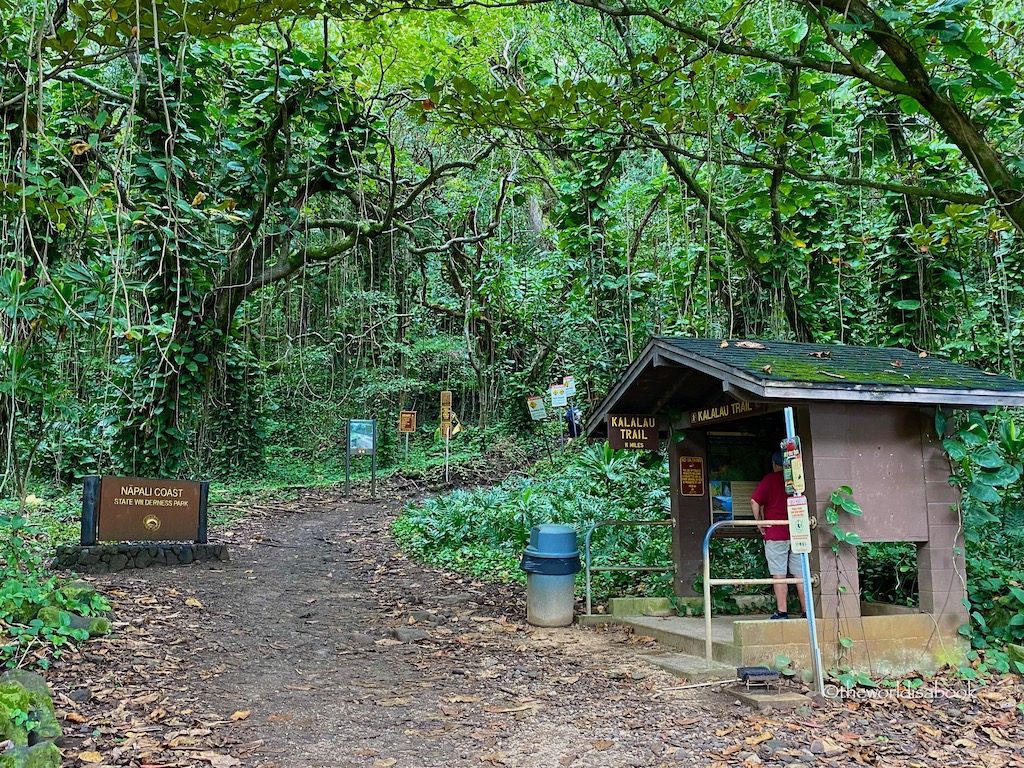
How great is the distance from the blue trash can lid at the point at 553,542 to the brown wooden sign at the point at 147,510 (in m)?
5.03

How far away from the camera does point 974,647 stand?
6.62 meters

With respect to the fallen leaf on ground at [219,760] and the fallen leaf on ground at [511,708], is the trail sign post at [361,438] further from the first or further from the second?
the fallen leaf on ground at [219,760]

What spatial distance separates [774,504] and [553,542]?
2.30 metres

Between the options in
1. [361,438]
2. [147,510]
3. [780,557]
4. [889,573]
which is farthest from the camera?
[361,438]

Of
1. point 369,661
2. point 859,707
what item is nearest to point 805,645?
point 859,707

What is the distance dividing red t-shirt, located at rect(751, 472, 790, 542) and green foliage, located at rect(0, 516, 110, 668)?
19.2ft

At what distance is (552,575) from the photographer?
26.7 feet

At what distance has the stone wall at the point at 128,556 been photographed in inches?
365

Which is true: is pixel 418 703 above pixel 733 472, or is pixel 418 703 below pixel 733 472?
below

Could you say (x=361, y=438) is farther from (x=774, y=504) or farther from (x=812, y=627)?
(x=812, y=627)

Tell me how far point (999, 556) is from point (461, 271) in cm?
1323

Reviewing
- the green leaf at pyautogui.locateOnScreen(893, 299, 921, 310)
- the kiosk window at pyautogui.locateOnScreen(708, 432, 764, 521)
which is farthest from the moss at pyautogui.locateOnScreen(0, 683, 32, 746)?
the green leaf at pyautogui.locateOnScreen(893, 299, 921, 310)

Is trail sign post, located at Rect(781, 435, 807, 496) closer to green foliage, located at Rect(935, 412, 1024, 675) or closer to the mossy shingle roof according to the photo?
the mossy shingle roof

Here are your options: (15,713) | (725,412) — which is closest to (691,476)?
(725,412)
